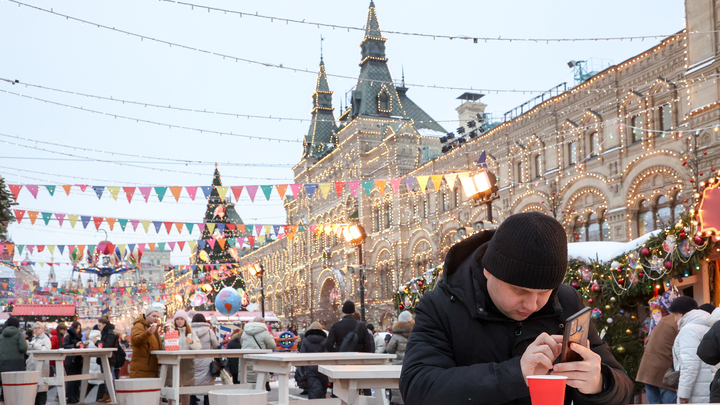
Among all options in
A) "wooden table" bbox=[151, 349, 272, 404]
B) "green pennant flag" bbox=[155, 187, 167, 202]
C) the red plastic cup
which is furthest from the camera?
"green pennant flag" bbox=[155, 187, 167, 202]

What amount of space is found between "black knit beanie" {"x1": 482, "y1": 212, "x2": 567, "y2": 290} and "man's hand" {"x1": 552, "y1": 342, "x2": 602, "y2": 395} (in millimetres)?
218

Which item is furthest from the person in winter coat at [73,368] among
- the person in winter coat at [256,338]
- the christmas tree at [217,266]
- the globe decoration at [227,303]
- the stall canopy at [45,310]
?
the christmas tree at [217,266]

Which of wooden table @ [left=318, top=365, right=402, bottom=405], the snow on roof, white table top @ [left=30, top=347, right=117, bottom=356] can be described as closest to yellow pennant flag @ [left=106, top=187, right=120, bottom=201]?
white table top @ [left=30, top=347, right=117, bottom=356]

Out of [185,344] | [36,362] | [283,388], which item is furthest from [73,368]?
[283,388]

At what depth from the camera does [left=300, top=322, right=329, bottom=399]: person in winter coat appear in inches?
474

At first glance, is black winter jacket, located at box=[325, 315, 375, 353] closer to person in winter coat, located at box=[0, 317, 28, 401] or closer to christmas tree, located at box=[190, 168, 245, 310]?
person in winter coat, located at box=[0, 317, 28, 401]

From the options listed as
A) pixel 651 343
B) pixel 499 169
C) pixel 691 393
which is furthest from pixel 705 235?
pixel 499 169

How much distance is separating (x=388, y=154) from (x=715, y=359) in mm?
34674

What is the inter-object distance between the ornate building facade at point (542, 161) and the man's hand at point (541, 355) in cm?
962

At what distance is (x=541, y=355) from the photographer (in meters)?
1.85

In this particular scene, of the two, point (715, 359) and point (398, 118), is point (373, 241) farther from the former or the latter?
point (715, 359)

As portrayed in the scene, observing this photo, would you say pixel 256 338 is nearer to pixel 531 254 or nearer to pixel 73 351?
pixel 73 351

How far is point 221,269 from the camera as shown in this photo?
52.2m

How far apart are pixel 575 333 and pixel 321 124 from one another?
56446mm
